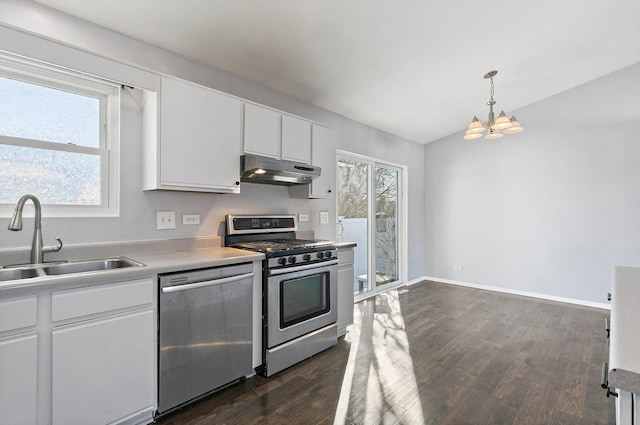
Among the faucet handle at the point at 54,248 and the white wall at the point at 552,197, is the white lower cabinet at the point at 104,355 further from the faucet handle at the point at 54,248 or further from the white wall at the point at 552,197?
the white wall at the point at 552,197

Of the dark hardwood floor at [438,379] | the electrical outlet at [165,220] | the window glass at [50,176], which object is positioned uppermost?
the window glass at [50,176]

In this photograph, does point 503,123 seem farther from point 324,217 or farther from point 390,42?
point 324,217

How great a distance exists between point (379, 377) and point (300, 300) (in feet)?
2.74

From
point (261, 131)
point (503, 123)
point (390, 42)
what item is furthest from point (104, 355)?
point (503, 123)

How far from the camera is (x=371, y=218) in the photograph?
4.72m

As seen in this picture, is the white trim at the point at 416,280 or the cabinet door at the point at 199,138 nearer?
the cabinet door at the point at 199,138

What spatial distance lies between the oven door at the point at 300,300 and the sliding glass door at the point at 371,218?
1436 mm

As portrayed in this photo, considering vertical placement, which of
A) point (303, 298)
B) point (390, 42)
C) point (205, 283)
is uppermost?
point (390, 42)

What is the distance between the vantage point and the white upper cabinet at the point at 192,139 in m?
2.17

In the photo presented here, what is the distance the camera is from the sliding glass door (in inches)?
172

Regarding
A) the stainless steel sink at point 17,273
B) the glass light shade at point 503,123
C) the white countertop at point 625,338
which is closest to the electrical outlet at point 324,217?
the glass light shade at point 503,123

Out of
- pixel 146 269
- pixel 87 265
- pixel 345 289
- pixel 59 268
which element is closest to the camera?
pixel 146 269

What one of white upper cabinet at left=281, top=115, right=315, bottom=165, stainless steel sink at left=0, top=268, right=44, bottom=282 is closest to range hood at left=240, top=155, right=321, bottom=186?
white upper cabinet at left=281, top=115, right=315, bottom=165

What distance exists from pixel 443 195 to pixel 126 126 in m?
4.97
